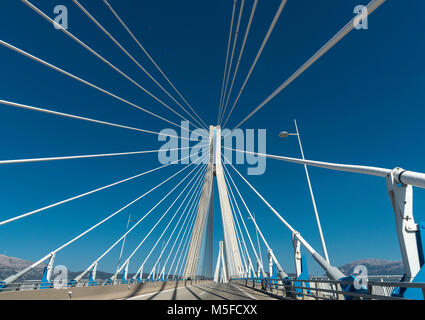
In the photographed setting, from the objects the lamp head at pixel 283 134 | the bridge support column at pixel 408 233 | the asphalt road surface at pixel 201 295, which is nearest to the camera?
the bridge support column at pixel 408 233

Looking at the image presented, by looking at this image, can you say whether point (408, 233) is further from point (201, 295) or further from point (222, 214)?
point (222, 214)

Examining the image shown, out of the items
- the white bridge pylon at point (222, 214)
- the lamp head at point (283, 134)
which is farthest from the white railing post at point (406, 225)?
the white bridge pylon at point (222, 214)

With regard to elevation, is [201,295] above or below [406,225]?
below

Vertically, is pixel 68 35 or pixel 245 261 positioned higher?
pixel 68 35

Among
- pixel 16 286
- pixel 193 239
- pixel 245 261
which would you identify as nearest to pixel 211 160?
pixel 193 239

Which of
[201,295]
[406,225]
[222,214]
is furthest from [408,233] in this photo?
[222,214]

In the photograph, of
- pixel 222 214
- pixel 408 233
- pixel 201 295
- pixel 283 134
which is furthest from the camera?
pixel 222 214

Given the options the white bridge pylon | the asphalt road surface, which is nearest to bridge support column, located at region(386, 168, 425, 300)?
the asphalt road surface

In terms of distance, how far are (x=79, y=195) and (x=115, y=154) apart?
1.81 metres

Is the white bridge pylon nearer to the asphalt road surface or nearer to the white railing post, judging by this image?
the asphalt road surface

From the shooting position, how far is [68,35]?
692 cm

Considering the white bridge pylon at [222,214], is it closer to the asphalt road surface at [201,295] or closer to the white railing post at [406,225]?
the asphalt road surface at [201,295]

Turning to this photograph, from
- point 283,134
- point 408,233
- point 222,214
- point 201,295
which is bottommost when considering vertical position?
point 201,295
